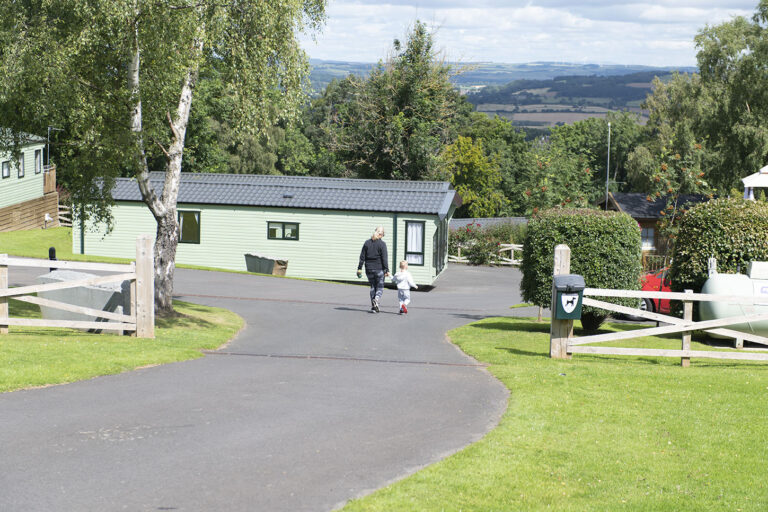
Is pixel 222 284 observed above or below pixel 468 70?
below

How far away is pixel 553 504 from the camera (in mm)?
6227

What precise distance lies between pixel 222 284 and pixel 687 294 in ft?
62.3

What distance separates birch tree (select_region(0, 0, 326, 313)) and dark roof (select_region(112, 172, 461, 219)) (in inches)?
654

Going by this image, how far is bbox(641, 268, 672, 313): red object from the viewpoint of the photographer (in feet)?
68.8

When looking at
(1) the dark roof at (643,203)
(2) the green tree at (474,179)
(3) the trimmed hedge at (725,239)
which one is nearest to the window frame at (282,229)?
(3) the trimmed hedge at (725,239)

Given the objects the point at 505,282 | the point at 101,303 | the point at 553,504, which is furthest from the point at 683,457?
the point at 505,282

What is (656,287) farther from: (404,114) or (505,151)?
(505,151)

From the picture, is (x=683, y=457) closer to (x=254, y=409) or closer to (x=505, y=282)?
(x=254, y=409)

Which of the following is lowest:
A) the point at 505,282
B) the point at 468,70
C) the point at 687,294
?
the point at 505,282

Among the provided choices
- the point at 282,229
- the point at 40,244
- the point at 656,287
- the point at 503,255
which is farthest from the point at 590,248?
the point at 40,244

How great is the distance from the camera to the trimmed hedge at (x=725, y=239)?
1778cm

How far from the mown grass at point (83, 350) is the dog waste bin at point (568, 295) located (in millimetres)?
5835

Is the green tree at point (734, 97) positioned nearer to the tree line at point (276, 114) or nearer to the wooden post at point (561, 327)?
the tree line at point (276, 114)

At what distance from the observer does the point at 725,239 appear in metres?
17.8
